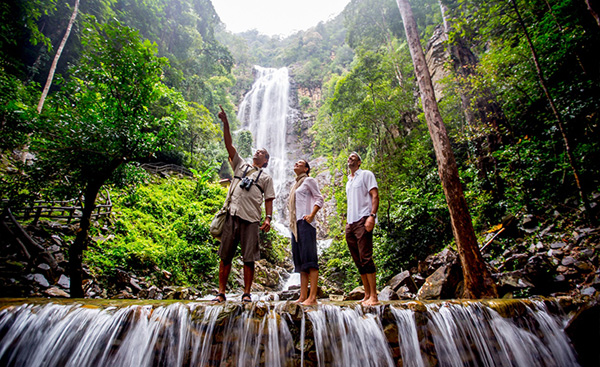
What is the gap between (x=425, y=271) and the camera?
610 centimetres

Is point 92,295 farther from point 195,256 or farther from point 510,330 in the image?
point 510,330

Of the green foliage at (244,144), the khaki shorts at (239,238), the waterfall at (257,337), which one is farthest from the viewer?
the green foliage at (244,144)

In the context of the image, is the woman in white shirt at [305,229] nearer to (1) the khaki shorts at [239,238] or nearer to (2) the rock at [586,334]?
(1) the khaki shorts at [239,238]

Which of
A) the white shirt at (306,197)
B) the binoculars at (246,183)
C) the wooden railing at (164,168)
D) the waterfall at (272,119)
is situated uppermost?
the waterfall at (272,119)

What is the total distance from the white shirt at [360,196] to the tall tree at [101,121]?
3197mm

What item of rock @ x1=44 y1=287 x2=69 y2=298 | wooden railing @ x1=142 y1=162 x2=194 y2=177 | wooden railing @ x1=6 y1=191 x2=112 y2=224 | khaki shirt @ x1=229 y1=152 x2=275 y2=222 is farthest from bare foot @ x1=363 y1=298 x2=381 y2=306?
wooden railing @ x1=142 y1=162 x2=194 y2=177

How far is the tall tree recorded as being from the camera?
145 inches

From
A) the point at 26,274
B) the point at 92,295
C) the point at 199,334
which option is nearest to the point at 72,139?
the point at 26,274

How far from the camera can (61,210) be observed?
261 inches

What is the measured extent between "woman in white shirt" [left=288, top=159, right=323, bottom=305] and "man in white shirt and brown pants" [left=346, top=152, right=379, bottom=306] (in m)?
0.53

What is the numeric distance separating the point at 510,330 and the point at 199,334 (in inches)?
140

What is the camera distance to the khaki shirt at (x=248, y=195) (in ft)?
9.85

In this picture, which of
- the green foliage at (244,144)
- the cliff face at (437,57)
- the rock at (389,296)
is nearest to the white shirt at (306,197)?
the rock at (389,296)

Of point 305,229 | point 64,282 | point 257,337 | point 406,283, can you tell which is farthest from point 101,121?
point 406,283
